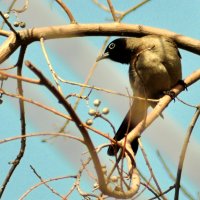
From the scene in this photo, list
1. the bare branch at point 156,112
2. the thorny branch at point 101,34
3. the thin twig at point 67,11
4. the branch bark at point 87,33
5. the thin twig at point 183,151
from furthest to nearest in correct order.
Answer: the thin twig at point 67,11 → the branch bark at point 87,33 → the bare branch at point 156,112 → the thin twig at point 183,151 → the thorny branch at point 101,34

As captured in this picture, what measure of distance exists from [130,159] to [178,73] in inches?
137

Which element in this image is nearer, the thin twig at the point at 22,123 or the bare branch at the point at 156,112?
the bare branch at the point at 156,112

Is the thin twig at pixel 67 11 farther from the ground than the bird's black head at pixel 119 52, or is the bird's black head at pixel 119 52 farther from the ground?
the bird's black head at pixel 119 52

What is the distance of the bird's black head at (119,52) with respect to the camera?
722 centimetres

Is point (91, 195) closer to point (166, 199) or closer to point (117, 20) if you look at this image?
point (166, 199)

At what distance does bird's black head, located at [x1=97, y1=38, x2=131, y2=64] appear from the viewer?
7.22 m

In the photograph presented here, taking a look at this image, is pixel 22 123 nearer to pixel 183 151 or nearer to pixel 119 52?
pixel 183 151

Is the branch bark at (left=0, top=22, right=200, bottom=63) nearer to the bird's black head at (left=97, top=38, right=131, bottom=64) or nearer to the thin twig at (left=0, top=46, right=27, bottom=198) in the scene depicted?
the thin twig at (left=0, top=46, right=27, bottom=198)

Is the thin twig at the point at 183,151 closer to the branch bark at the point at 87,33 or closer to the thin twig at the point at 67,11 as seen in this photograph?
the branch bark at the point at 87,33

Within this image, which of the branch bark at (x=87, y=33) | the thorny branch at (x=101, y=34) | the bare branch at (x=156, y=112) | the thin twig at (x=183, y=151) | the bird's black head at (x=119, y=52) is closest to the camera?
the thorny branch at (x=101, y=34)

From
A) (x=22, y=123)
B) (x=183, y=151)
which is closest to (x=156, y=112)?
(x=22, y=123)

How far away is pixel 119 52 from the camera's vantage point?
7.30 m

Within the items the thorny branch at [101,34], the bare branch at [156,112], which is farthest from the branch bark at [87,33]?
the bare branch at [156,112]

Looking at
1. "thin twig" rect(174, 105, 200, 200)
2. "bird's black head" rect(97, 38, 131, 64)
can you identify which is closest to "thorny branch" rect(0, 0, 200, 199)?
"thin twig" rect(174, 105, 200, 200)
